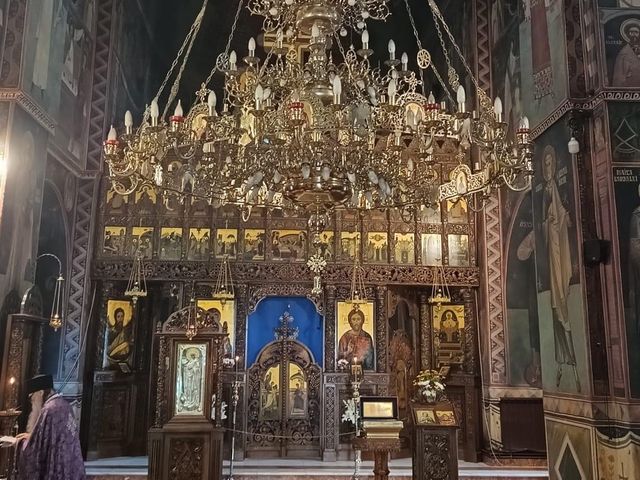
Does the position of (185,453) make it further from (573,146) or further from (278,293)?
(573,146)

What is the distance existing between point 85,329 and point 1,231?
11.7ft

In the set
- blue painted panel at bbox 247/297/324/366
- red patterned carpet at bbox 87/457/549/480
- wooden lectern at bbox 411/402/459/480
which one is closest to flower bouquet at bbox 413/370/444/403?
wooden lectern at bbox 411/402/459/480

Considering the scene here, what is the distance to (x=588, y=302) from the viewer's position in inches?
249

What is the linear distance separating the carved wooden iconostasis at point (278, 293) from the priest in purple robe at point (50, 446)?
4490mm

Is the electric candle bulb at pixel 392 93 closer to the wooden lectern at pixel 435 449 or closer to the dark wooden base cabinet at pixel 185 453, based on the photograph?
the wooden lectern at pixel 435 449

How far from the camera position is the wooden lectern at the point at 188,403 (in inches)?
299

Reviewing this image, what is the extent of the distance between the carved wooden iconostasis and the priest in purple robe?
14.7ft

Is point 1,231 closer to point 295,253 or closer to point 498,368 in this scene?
point 295,253

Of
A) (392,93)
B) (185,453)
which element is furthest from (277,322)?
(392,93)

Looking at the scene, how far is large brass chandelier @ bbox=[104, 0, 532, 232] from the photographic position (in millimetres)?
4691

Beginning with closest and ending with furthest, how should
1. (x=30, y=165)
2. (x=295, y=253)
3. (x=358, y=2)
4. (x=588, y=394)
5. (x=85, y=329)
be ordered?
(x=358, y=2) → (x=588, y=394) → (x=30, y=165) → (x=85, y=329) → (x=295, y=253)

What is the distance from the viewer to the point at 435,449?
7457 mm

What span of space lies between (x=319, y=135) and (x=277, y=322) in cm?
696

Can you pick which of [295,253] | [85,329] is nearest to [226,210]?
[295,253]
